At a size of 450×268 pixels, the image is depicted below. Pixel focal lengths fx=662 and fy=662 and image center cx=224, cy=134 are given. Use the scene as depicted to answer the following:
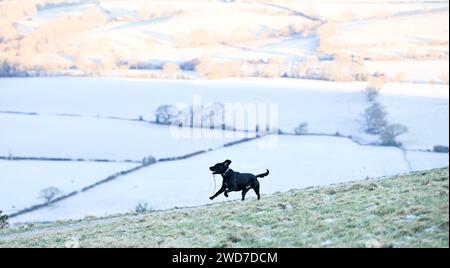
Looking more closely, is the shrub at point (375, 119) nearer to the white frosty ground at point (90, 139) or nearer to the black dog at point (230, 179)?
the white frosty ground at point (90, 139)

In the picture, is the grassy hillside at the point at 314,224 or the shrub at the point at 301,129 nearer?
the grassy hillside at the point at 314,224

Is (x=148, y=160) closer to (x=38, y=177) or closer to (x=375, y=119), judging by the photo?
(x=38, y=177)

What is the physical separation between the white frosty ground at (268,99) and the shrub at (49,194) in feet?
56.3

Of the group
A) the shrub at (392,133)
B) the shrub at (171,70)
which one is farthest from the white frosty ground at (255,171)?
the shrub at (171,70)

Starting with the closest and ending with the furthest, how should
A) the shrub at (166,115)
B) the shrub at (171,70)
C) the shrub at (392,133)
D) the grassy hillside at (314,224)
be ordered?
1. the grassy hillside at (314,224)
2. the shrub at (392,133)
3. the shrub at (166,115)
4. the shrub at (171,70)

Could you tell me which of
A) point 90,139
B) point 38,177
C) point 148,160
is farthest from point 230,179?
point 90,139

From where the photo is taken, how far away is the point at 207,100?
6394cm

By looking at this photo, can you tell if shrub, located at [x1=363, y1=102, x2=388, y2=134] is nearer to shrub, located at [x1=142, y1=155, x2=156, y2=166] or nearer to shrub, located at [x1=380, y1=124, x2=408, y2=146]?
shrub, located at [x1=380, y1=124, x2=408, y2=146]

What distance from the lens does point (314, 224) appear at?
1309 centimetres

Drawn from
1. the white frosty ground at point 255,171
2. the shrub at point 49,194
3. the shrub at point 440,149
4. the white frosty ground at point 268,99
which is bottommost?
the shrub at point 49,194

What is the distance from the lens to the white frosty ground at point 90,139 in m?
52.9
